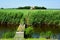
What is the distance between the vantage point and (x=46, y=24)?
13.0 meters

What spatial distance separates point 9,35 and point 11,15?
→ 235 inches

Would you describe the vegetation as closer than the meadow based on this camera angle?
No

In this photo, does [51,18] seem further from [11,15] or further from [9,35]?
[9,35]

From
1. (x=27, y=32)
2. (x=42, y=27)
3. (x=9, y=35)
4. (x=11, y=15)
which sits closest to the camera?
(x=9, y=35)

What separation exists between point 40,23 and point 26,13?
1446 millimetres

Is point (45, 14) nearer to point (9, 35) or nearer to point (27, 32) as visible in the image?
point (27, 32)

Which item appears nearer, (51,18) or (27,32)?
(27,32)

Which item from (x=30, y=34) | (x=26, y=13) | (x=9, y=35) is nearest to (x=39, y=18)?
(x=26, y=13)

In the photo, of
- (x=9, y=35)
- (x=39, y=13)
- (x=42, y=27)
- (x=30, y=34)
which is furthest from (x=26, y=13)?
(x=9, y=35)

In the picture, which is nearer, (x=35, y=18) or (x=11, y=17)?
(x=35, y=18)

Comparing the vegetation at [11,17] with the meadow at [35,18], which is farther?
the vegetation at [11,17]

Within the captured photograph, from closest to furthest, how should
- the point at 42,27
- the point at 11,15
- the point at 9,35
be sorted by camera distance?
the point at 9,35
the point at 42,27
the point at 11,15

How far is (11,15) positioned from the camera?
44.2 ft

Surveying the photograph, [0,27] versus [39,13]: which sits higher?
[39,13]
